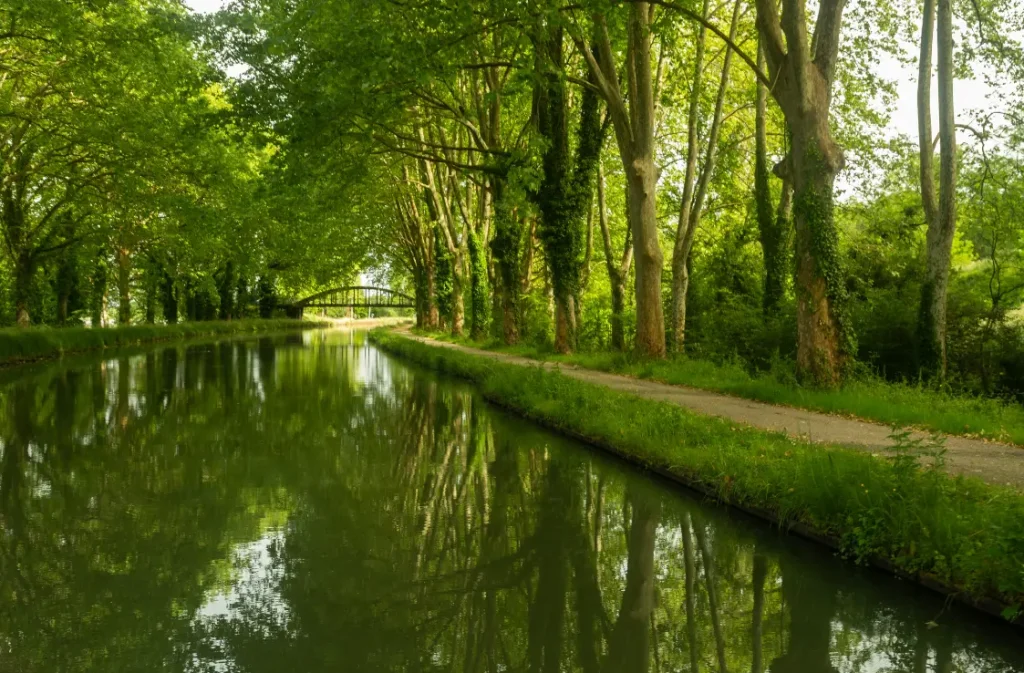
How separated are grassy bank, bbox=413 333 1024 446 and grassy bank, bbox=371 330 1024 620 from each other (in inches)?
105

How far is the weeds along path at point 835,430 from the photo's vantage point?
793 cm

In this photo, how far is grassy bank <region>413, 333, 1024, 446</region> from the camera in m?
10.5

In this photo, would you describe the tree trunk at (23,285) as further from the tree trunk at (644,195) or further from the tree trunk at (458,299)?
the tree trunk at (644,195)

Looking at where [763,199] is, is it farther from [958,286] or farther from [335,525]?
[335,525]

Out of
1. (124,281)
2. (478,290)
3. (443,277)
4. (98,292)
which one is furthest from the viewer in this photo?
(124,281)

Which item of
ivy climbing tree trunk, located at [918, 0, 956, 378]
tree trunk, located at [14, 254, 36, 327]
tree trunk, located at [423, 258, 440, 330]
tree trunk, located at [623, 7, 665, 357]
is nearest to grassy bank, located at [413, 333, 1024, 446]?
ivy climbing tree trunk, located at [918, 0, 956, 378]

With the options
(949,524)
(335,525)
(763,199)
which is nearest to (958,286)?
(763,199)

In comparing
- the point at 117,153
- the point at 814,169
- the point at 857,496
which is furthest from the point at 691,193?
the point at 117,153

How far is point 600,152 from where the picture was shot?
24078 mm

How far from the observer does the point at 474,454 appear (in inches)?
444

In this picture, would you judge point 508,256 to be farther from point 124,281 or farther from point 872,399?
point 124,281

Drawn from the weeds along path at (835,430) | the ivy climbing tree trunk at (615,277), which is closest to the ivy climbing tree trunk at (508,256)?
the ivy climbing tree trunk at (615,277)

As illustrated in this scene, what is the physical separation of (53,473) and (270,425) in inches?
179

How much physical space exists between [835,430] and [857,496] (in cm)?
415
